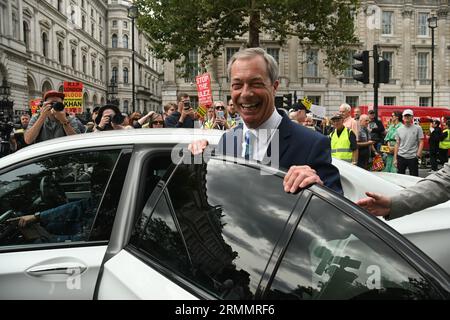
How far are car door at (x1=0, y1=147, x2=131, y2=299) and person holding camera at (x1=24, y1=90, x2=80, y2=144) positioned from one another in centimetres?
336

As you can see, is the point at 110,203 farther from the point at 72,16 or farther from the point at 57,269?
the point at 72,16

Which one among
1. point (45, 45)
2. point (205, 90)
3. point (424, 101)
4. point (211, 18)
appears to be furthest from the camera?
point (45, 45)

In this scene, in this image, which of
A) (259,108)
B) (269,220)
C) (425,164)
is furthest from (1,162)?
(425,164)

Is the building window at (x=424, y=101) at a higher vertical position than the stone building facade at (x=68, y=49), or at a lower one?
lower

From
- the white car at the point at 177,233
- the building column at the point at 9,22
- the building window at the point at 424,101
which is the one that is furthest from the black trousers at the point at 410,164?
the building column at the point at 9,22

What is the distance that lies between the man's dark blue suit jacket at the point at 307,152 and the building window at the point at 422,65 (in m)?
46.6

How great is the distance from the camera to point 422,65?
44.0 m

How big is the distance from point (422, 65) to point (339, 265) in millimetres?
47896

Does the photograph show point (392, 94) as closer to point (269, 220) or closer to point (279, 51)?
point (279, 51)

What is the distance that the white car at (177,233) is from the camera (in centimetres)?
120

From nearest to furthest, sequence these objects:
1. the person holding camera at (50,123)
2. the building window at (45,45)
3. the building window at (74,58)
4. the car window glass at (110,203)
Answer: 1. the car window glass at (110,203)
2. the person holding camera at (50,123)
3. the building window at (45,45)
4. the building window at (74,58)

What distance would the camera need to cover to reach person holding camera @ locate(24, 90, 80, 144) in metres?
5.50

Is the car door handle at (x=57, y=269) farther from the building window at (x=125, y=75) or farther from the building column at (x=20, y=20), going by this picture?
the building window at (x=125, y=75)

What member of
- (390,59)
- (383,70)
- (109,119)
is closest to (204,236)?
(109,119)
